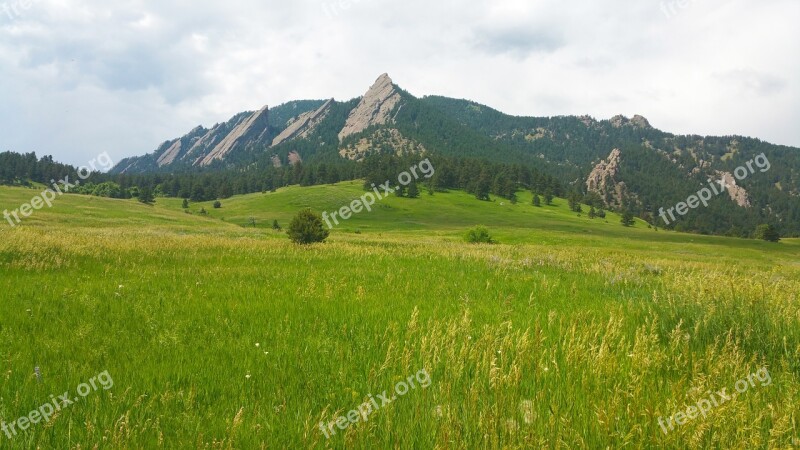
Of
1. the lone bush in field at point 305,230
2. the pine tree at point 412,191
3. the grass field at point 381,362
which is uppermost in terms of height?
the pine tree at point 412,191

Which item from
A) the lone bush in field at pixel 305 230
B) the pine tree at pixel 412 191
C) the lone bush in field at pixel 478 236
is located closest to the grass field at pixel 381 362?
the lone bush in field at pixel 305 230

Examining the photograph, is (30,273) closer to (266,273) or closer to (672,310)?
(266,273)

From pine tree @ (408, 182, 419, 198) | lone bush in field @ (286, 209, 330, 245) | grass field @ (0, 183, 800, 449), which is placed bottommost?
grass field @ (0, 183, 800, 449)

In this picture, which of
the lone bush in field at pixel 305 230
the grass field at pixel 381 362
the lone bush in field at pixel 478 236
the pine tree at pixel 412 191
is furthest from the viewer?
the pine tree at pixel 412 191

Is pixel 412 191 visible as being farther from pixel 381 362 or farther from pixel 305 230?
pixel 381 362

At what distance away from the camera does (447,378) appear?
12.3 ft

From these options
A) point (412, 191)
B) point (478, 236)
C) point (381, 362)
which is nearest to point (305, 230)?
point (381, 362)

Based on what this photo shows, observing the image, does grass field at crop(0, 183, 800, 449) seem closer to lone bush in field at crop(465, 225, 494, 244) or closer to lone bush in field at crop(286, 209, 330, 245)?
lone bush in field at crop(286, 209, 330, 245)

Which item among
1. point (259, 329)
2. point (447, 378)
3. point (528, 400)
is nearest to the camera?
point (528, 400)

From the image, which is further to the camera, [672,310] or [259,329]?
[672,310]

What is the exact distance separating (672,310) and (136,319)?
7.89 metres

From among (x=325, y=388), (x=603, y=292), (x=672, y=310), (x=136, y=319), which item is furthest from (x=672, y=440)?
(x=603, y=292)

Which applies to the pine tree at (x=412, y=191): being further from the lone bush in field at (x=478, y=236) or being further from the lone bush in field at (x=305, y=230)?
the lone bush in field at (x=305, y=230)

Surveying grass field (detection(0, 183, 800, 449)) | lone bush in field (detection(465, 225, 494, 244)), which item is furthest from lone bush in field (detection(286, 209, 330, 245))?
lone bush in field (detection(465, 225, 494, 244))
